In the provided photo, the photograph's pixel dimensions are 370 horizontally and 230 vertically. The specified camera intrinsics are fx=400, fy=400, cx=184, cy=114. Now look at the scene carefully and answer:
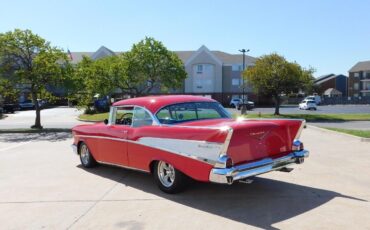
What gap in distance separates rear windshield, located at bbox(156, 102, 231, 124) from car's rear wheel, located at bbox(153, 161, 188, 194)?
79 centimetres

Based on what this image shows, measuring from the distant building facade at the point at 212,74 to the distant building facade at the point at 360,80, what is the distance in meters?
38.9

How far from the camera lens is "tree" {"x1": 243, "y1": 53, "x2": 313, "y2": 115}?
3192 centimetres

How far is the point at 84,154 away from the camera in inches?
362

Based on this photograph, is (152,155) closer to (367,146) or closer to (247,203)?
(247,203)

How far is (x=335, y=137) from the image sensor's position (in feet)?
48.7

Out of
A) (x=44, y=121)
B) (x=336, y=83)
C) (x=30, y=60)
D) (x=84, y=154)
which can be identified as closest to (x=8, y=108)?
(x=44, y=121)

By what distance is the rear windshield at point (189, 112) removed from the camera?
7027mm

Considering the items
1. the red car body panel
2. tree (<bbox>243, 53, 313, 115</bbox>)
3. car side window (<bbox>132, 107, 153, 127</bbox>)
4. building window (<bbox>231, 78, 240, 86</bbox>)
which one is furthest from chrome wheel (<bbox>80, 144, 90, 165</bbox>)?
building window (<bbox>231, 78, 240, 86</bbox>)

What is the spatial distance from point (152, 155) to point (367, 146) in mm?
7947

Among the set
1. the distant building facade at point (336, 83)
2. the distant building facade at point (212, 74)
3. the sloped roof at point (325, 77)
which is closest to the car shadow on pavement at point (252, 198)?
the distant building facade at point (212, 74)

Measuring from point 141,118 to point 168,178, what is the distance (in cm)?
129

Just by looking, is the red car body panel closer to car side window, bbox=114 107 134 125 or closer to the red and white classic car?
the red and white classic car

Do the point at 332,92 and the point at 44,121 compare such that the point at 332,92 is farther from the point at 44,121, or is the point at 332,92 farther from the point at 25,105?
the point at 44,121

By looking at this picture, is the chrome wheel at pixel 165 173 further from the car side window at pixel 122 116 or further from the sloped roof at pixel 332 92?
the sloped roof at pixel 332 92
